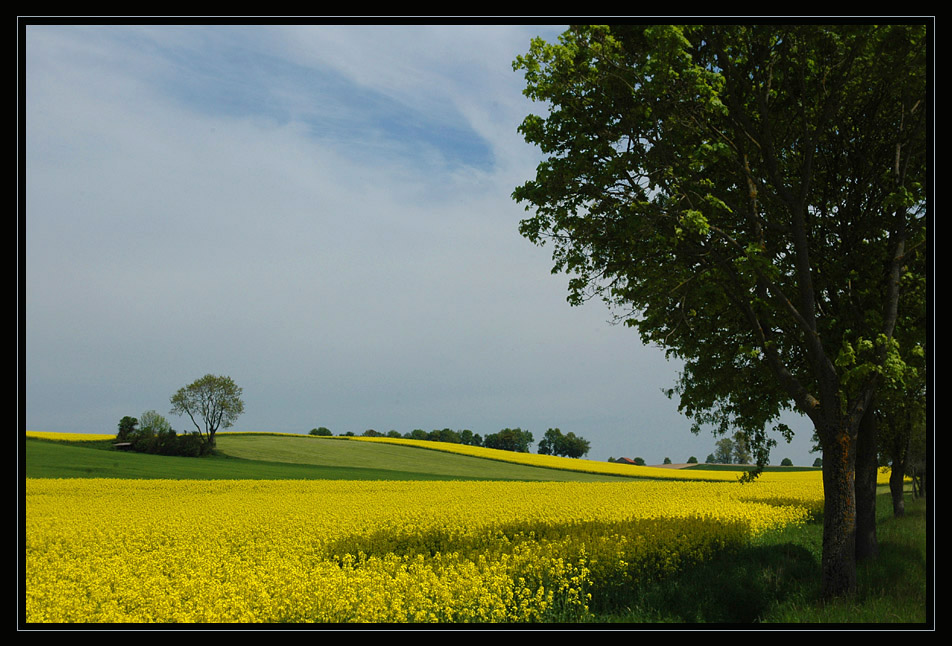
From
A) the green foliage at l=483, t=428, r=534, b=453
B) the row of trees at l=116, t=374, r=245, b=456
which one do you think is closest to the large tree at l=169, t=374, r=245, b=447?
the row of trees at l=116, t=374, r=245, b=456

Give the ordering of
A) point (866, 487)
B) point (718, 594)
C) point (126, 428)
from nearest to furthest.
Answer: point (718, 594), point (866, 487), point (126, 428)

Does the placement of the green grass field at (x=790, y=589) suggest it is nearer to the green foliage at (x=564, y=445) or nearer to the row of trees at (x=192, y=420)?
the row of trees at (x=192, y=420)

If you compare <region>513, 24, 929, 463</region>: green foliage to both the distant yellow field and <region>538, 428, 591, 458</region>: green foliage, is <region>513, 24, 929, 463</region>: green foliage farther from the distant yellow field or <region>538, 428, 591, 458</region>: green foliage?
<region>538, 428, 591, 458</region>: green foliage

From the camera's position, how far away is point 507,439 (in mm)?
114938

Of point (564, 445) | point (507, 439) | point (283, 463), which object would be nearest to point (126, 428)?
point (283, 463)

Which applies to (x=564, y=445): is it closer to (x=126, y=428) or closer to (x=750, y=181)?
(x=126, y=428)

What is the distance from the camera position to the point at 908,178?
44.2 ft

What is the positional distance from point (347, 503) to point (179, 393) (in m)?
60.5

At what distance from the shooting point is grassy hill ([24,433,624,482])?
4744 centimetres

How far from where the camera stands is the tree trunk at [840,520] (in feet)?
37.9

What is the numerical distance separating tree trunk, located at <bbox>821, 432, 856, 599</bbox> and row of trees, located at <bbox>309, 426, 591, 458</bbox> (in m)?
98.2

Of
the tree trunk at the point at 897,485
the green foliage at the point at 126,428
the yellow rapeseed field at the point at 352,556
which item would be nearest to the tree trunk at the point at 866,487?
the yellow rapeseed field at the point at 352,556

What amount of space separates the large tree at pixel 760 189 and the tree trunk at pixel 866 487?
2388mm

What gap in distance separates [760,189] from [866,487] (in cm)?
820
